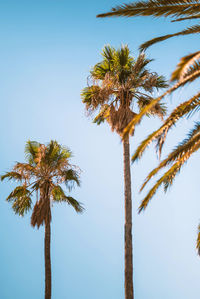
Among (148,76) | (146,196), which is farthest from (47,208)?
(146,196)

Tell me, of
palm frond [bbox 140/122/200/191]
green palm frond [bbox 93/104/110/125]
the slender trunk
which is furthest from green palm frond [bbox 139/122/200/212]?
the slender trunk

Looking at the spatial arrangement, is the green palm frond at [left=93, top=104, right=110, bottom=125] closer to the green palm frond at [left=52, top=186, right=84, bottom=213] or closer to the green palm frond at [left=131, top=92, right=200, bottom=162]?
the green palm frond at [left=52, top=186, right=84, bottom=213]

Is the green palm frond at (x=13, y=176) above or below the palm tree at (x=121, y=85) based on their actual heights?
below

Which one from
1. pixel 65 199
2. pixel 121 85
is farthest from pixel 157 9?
pixel 65 199

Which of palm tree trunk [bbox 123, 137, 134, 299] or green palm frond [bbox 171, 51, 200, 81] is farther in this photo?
palm tree trunk [bbox 123, 137, 134, 299]

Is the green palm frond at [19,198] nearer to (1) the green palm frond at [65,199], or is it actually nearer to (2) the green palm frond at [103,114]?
(1) the green palm frond at [65,199]

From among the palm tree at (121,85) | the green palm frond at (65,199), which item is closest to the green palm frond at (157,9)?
the palm tree at (121,85)

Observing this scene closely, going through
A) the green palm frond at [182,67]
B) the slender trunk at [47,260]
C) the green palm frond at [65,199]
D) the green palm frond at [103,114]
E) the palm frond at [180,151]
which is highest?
the green palm frond at [103,114]

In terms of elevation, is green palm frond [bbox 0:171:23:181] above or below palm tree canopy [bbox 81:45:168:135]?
below

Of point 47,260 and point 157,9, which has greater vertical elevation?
point 157,9

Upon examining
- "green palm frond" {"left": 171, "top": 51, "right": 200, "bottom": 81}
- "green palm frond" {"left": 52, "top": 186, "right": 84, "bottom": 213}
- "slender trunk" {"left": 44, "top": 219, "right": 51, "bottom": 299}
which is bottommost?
"slender trunk" {"left": 44, "top": 219, "right": 51, "bottom": 299}

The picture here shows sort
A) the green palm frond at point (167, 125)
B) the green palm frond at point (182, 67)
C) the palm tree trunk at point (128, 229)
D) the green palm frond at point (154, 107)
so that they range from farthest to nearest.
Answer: the green palm frond at point (154, 107) < the palm tree trunk at point (128, 229) < the green palm frond at point (167, 125) < the green palm frond at point (182, 67)

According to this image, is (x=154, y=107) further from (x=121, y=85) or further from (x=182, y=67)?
(x=182, y=67)

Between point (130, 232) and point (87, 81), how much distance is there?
6.92 metres
